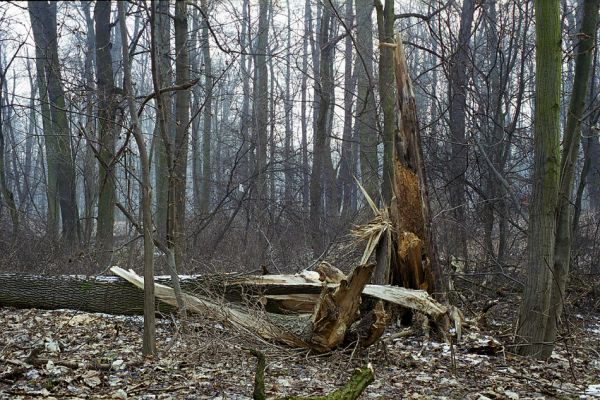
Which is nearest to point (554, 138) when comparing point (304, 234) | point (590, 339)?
point (590, 339)

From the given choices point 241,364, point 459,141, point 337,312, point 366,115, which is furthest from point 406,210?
point 366,115

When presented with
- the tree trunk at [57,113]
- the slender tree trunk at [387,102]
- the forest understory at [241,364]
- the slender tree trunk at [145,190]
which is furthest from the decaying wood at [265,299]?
the tree trunk at [57,113]

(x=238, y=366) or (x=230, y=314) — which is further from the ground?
(x=230, y=314)

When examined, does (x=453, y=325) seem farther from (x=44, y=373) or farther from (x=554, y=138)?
(x=44, y=373)

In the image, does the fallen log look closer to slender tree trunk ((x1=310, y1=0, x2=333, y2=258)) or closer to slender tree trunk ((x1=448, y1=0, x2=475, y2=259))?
slender tree trunk ((x1=448, y1=0, x2=475, y2=259))

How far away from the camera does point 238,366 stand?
5559 millimetres

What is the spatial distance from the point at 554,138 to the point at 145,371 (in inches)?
160

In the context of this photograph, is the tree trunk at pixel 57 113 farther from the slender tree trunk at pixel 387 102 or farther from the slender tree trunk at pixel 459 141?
the slender tree trunk at pixel 459 141

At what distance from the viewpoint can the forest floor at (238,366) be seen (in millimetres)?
4777

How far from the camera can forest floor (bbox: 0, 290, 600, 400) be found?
478 cm

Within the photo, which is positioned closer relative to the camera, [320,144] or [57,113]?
[57,113]

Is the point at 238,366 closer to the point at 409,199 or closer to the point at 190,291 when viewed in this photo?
the point at 190,291

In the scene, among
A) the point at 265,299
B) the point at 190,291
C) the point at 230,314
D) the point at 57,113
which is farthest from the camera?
the point at 57,113

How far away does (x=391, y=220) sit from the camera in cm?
754
